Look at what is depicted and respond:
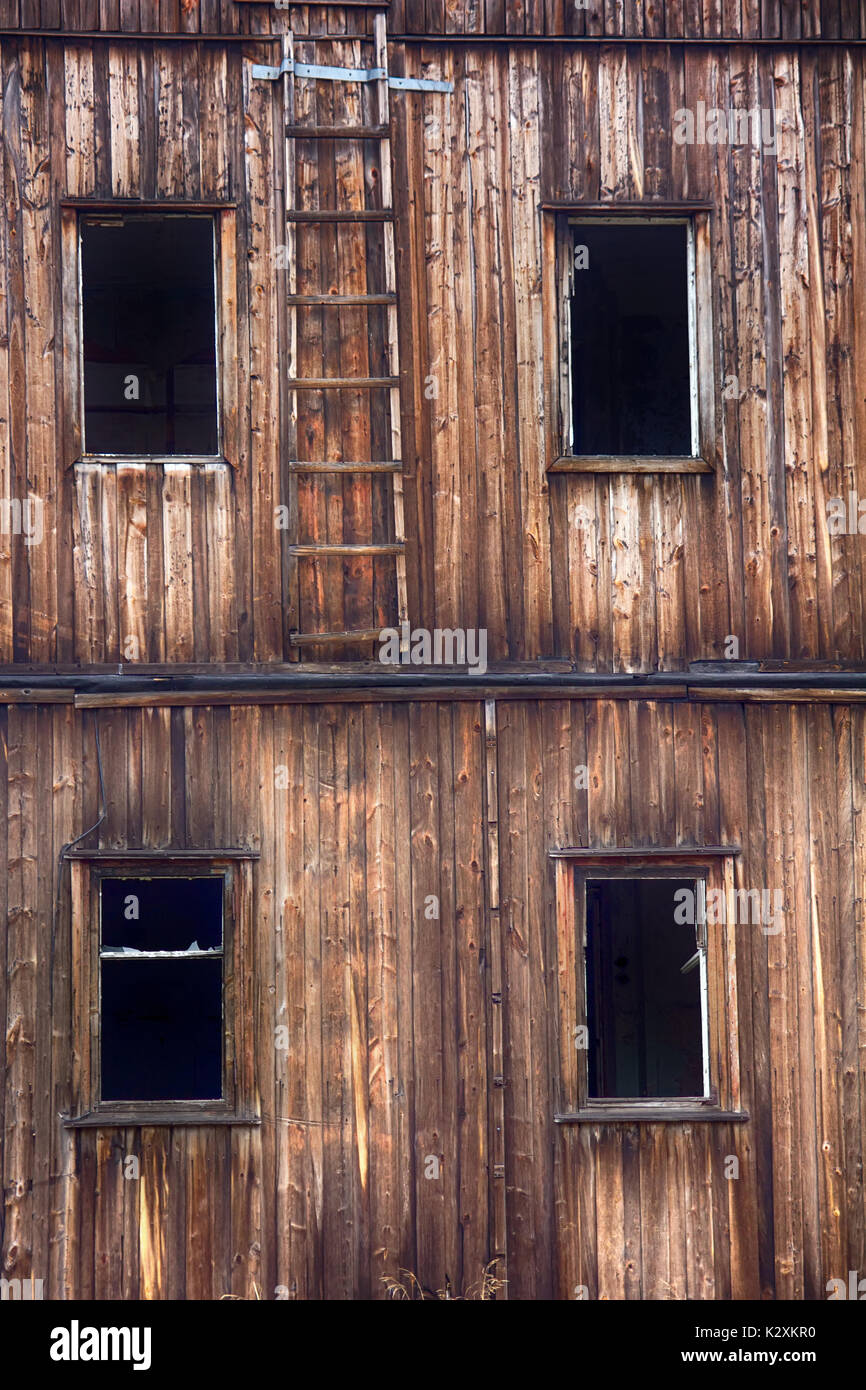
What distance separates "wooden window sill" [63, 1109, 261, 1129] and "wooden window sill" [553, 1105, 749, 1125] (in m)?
1.94

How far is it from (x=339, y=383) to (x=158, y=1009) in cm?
797

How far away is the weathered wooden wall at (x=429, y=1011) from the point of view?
28.8 feet

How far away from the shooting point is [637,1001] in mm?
13375

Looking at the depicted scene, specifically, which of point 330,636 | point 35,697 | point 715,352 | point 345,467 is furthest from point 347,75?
point 35,697

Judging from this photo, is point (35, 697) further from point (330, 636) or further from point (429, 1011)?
point (429, 1011)

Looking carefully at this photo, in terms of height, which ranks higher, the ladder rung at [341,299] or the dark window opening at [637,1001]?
the ladder rung at [341,299]

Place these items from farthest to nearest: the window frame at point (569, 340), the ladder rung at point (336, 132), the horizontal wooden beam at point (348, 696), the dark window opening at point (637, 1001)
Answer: the dark window opening at point (637, 1001) → the window frame at point (569, 340) → the ladder rung at point (336, 132) → the horizontal wooden beam at point (348, 696)

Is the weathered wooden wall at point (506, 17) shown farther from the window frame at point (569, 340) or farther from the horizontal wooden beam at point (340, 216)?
the horizontal wooden beam at point (340, 216)

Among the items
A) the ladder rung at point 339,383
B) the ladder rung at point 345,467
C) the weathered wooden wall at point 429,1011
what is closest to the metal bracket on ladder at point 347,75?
the ladder rung at point 339,383

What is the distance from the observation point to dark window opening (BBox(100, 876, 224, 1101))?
14742mm

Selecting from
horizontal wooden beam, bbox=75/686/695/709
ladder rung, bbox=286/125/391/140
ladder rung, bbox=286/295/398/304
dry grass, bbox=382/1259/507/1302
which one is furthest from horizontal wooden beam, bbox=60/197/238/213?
dry grass, bbox=382/1259/507/1302

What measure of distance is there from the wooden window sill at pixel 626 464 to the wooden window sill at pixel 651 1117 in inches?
158

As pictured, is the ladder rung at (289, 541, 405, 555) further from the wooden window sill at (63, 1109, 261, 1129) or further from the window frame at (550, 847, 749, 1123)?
the wooden window sill at (63, 1109, 261, 1129)

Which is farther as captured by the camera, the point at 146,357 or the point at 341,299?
the point at 146,357
